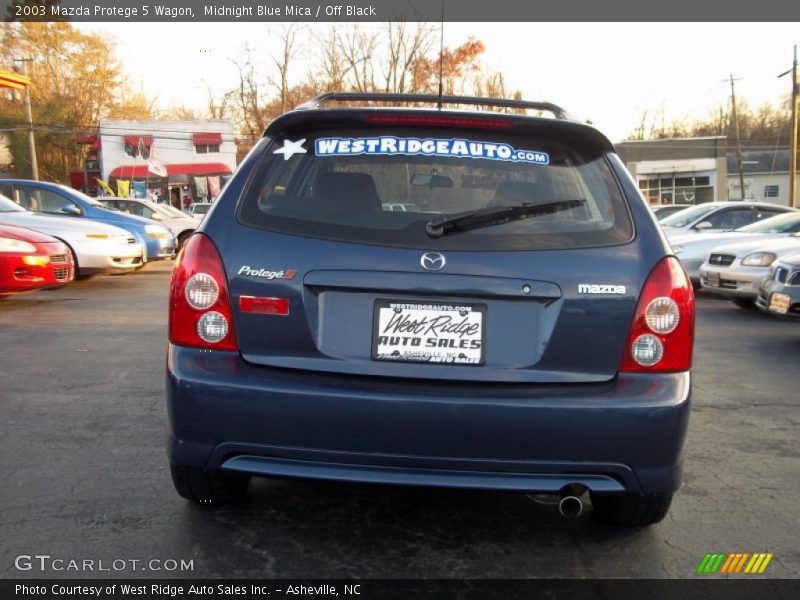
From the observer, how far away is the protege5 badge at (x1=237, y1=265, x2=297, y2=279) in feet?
8.49

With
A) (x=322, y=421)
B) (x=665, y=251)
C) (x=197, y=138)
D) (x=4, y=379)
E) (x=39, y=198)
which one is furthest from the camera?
(x=197, y=138)

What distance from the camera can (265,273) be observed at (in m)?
2.61

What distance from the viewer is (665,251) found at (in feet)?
8.82

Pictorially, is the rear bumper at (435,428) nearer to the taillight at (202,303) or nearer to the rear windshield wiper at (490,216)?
the taillight at (202,303)

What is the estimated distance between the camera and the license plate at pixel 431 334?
2547 mm

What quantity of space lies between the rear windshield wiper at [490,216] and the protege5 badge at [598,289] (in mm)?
321

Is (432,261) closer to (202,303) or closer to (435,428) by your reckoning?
(435,428)

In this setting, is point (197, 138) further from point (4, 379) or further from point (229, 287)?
point (229, 287)

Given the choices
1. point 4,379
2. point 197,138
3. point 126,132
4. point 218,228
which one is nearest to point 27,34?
point 126,132

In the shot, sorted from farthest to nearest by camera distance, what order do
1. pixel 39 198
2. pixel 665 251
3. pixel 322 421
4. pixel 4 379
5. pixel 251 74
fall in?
pixel 251 74
pixel 39 198
pixel 4 379
pixel 665 251
pixel 322 421

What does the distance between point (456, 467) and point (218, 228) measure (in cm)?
119

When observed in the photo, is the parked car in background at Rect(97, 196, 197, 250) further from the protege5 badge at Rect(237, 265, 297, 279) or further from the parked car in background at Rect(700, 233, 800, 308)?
the protege5 badge at Rect(237, 265, 297, 279)

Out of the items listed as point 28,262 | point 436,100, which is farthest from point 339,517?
point 28,262

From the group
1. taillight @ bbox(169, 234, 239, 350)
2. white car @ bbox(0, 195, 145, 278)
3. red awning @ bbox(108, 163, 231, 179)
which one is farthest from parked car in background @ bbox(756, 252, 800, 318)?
red awning @ bbox(108, 163, 231, 179)
